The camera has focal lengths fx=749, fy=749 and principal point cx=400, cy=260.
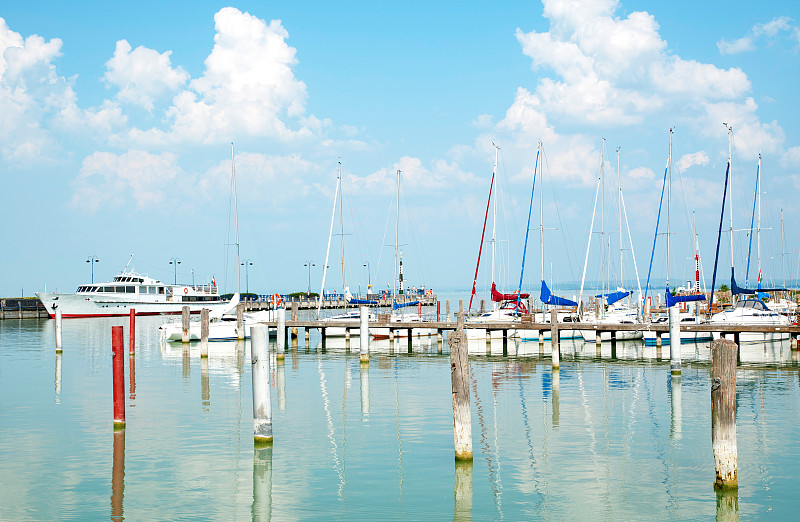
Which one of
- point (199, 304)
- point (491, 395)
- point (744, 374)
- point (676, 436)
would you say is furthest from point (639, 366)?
point (199, 304)

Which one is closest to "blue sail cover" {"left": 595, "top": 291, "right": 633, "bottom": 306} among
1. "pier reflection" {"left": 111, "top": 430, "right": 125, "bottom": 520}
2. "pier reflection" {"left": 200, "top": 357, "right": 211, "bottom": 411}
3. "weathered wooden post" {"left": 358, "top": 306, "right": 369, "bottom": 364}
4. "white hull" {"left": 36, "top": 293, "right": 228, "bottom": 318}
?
"weathered wooden post" {"left": 358, "top": 306, "right": 369, "bottom": 364}

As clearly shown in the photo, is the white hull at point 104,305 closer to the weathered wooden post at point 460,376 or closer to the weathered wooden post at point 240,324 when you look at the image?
the weathered wooden post at point 240,324

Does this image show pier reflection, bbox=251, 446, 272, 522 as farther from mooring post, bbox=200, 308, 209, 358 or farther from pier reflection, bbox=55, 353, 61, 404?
mooring post, bbox=200, 308, 209, 358

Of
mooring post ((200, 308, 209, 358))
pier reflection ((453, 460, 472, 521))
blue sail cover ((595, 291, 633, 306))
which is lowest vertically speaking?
pier reflection ((453, 460, 472, 521))

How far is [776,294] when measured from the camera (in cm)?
7981

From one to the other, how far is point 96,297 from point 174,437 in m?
73.5

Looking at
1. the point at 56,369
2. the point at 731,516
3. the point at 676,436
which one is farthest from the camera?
the point at 56,369

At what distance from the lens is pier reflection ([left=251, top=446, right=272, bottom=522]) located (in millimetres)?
14250

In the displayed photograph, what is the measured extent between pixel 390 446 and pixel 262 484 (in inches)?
171

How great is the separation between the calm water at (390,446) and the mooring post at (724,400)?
39.9 inches

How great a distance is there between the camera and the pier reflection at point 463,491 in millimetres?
14188

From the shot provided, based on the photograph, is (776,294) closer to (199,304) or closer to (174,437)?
(199,304)

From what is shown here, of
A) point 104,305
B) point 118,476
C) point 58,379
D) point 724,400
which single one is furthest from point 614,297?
point 104,305

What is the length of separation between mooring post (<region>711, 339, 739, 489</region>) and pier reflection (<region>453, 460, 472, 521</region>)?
4.87m
